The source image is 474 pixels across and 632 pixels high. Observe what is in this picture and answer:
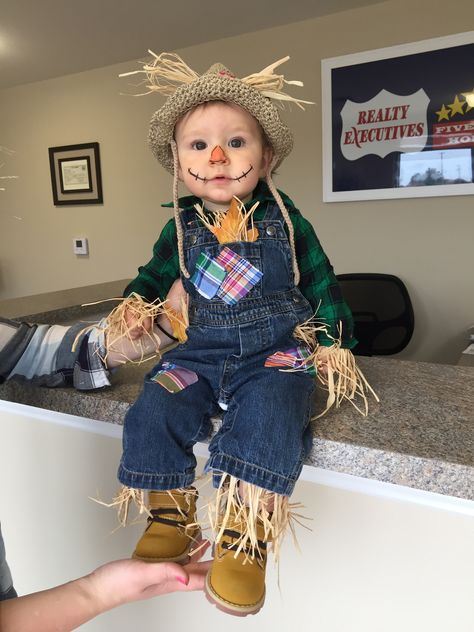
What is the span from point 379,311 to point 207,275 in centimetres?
171

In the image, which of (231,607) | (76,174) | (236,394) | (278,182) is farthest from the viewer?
(76,174)

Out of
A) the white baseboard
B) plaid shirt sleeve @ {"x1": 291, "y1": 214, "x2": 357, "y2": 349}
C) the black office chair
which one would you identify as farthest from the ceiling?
the white baseboard

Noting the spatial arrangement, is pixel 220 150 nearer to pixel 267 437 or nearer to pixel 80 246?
pixel 267 437

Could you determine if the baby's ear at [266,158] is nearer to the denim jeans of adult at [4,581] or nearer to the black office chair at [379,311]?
the denim jeans of adult at [4,581]

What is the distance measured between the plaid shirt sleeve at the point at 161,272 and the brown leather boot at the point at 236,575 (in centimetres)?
35

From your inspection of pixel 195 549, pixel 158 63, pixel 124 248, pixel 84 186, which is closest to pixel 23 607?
pixel 195 549

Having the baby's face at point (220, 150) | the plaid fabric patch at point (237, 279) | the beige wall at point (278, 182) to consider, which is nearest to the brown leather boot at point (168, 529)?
the plaid fabric patch at point (237, 279)

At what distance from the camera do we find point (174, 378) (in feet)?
2.17

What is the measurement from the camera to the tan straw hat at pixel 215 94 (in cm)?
65

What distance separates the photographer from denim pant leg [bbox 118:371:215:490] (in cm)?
61

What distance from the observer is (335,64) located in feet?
7.25

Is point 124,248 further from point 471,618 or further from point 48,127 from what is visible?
point 471,618

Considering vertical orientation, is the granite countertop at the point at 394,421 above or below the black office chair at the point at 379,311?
above

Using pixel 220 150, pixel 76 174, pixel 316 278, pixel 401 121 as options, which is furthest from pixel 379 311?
pixel 76 174
